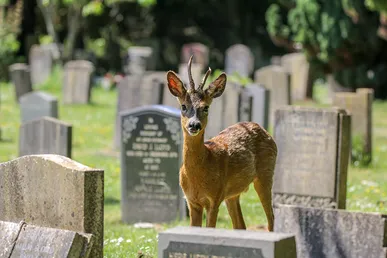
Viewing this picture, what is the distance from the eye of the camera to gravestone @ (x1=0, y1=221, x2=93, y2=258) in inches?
317

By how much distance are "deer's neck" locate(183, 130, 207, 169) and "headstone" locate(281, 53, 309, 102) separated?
24539 mm

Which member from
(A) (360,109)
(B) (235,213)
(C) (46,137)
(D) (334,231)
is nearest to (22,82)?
(A) (360,109)

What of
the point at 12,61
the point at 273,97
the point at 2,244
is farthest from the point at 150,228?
the point at 12,61


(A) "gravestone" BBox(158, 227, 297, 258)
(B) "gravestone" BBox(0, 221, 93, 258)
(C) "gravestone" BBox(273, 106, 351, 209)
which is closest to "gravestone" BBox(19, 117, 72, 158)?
(C) "gravestone" BBox(273, 106, 351, 209)

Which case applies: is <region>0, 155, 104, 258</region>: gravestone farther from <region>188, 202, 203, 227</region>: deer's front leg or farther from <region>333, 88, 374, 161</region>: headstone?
<region>333, 88, 374, 161</region>: headstone

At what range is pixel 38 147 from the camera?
15.4 metres

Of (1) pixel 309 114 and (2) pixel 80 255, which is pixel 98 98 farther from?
(2) pixel 80 255

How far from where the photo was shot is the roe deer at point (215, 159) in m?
9.40

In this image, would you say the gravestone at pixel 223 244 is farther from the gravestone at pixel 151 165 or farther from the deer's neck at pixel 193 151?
the gravestone at pixel 151 165

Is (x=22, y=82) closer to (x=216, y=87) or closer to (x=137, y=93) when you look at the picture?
(x=137, y=93)

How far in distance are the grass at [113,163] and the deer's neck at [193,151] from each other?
2.84 ft

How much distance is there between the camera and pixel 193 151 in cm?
954

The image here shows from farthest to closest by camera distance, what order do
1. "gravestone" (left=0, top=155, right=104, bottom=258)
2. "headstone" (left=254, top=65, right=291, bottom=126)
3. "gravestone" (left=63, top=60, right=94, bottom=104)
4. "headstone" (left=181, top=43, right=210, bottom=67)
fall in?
1. "headstone" (left=181, top=43, right=210, bottom=67)
2. "gravestone" (left=63, top=60, right=94, bottom=104)
3. "headstone" (left=254, top=65, right=291, bottom=126)
4. "gravestone" (left=0, top=155, right=104, bottom=258)

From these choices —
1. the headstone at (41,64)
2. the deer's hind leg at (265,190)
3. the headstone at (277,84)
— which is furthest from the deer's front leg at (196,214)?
the headstone at (41,64)
